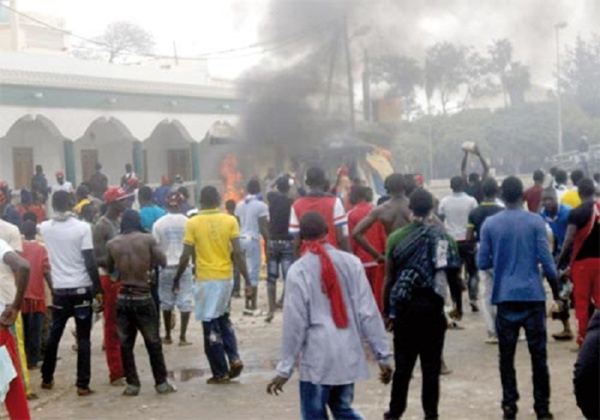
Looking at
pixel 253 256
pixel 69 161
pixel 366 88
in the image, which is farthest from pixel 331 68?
pixel 253 256

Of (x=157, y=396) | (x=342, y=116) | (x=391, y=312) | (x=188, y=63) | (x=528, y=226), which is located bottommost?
(x=157, y=396)

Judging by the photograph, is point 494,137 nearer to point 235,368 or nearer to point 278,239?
point 278,239

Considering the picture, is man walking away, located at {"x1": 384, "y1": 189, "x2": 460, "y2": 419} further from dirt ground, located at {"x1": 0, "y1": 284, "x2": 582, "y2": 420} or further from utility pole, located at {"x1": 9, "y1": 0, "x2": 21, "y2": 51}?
utility pole, located at {"x1": 9, "y1": 0, "x2": 21, "y2": 51}

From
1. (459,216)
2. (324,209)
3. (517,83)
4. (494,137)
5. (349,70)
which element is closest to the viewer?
(324,209)

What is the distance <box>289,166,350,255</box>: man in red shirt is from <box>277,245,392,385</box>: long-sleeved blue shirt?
3547mm

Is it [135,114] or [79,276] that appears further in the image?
[135,114]

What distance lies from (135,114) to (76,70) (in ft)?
6.25

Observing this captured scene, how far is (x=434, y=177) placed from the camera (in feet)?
180

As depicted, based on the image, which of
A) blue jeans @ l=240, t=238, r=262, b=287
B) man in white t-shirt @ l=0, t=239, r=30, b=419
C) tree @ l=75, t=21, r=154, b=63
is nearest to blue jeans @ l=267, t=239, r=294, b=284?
blue jeans @ l=240, t=238, r=262, b=287

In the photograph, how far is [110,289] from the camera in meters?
9.78

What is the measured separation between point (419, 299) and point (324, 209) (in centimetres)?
268

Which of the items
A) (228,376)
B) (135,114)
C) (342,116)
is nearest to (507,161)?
(342,116)

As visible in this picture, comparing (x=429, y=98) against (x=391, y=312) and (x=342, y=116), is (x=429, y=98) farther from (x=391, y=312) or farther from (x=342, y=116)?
(x=391, y=312)

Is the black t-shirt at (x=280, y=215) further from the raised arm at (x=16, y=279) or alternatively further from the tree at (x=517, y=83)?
the tree at (x=517, y=83)
